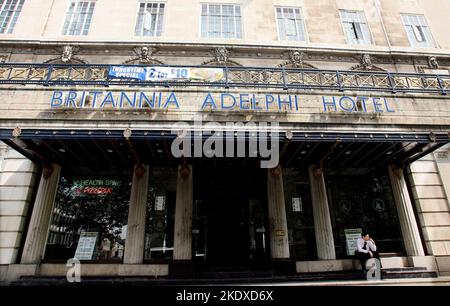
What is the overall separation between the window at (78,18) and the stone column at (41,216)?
25.5ft

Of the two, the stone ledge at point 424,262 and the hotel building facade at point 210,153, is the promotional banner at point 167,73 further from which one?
the stone ledge at point 424,262

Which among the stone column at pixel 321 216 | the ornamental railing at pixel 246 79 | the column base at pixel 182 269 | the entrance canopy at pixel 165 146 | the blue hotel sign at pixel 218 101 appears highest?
the ornamental railing at pixel 246 79

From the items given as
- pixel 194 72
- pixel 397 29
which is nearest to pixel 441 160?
pixel 397 29

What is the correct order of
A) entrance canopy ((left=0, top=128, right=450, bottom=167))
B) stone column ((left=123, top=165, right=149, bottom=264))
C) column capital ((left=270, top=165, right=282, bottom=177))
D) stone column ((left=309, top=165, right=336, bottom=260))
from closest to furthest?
entrance canopy ((left=0, top=128, right=450, bottom=167)), stone column ((left=123, top=165, right=149, bottom=264)), stone column ((left=309, top=165, right=336, bottom=260)), column capital ((left=270, top=165, right=282, bottom=177))

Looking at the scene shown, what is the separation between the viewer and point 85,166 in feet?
36.9

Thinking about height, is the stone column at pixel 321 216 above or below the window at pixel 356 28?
below

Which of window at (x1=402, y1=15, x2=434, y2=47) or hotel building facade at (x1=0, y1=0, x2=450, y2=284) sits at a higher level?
window at (x1=402, y1=15, x2=434, y2=47)

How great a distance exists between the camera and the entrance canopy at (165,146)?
8.26 meters

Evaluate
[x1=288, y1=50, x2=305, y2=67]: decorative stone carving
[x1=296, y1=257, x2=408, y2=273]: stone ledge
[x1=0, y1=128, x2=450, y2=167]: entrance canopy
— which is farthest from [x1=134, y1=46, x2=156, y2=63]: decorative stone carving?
[x1=296, y1=257, x2=408, y2=273]: stone ledge

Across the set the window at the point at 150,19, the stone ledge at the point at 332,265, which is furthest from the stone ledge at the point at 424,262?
the window at the point at 150,19

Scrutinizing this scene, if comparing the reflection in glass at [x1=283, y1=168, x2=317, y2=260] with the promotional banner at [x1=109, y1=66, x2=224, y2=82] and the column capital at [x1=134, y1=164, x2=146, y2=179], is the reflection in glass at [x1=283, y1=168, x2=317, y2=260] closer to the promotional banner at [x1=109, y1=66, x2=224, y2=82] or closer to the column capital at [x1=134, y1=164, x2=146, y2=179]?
the promotional banner at [x1=109, y1=66, x2=224, y2=82]

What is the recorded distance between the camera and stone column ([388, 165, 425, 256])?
35.4 feet

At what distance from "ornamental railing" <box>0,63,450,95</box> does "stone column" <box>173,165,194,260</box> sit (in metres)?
3.96

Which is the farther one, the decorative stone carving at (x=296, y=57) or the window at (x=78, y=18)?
the window at (x=78, y=18)
